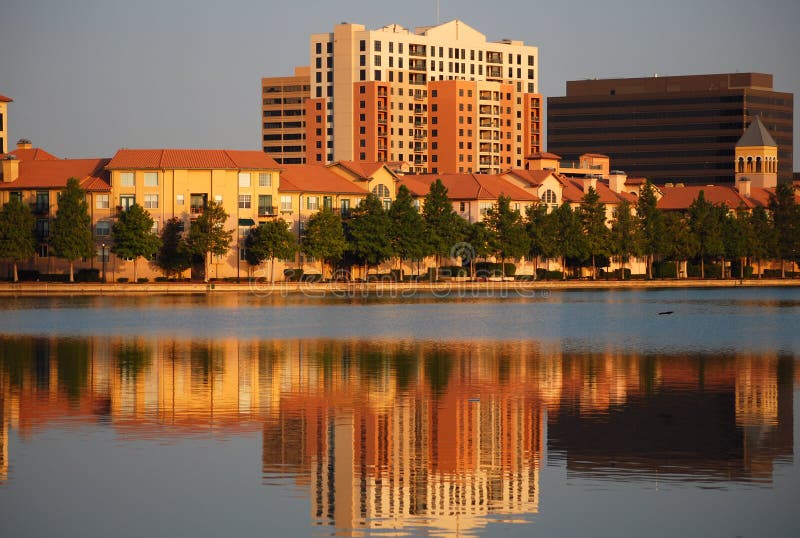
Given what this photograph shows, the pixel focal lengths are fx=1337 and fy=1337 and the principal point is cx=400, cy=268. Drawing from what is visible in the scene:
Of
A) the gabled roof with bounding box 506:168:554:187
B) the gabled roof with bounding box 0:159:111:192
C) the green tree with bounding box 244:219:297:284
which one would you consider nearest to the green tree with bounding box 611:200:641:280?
the gabled roof with bounding box 506:168:554:187

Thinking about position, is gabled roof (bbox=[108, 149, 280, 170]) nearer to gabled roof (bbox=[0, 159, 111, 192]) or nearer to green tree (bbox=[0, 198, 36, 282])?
gabled roof (bbox=[0, 159, 111, 192])

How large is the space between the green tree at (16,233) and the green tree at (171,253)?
11946mm

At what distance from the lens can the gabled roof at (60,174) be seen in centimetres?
13112

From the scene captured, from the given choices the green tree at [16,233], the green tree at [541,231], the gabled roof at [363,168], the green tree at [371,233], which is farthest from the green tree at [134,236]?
the green tree at [541,231]

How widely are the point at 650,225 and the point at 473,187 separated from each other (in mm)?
21250

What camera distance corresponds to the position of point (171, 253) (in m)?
127

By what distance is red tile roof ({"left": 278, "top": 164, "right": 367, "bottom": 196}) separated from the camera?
13812 centimetres

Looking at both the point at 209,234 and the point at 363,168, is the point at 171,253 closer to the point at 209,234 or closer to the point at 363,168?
the point at 209,234

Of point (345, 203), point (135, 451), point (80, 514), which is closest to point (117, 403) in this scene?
point (135, 451)

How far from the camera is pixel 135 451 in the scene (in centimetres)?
2806

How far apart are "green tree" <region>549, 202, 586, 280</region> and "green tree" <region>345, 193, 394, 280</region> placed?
2130 cm

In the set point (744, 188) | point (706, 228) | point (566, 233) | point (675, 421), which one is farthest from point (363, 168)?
point (675, 421)

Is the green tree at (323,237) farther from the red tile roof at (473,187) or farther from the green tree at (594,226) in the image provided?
the green tree at (594,226)

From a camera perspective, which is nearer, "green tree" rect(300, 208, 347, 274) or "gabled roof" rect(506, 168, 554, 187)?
"green tree" rect(300, 208, 347, 274)
